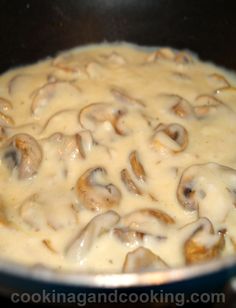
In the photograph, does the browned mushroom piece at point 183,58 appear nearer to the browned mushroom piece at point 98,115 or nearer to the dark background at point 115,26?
the dark background at point 115,26

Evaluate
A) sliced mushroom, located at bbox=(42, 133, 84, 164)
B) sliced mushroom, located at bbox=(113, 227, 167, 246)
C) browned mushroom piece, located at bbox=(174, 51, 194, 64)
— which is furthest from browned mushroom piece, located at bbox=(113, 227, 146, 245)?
browned mushroom piece, located at bbox=(174, 51, 194, 64)

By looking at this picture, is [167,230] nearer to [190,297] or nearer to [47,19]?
[190,297]

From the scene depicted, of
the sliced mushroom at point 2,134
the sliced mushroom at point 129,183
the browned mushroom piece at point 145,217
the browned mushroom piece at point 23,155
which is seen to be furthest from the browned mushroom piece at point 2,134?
the browned mushroom piece at point 145,217

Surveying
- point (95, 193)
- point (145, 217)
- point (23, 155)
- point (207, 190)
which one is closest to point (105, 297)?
point (145, 217)

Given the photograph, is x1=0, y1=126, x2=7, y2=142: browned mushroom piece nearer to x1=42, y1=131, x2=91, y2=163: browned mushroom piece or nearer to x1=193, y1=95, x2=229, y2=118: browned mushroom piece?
x1=42, y1=131, x2=91, y2=163: browned mushroom piece

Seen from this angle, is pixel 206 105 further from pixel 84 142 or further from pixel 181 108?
pixel 84 142

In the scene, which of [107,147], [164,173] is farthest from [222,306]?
[107,147]
